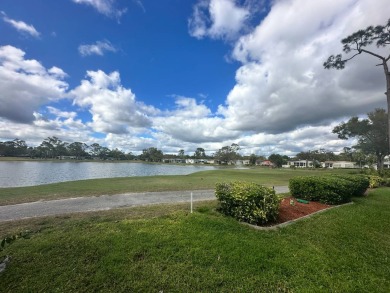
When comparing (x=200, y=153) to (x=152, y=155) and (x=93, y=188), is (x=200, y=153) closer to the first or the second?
(x=152, y=155)

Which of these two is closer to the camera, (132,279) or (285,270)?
(132,279)

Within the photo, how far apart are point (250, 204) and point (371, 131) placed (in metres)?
46.1

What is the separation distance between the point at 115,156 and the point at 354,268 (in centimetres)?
13641

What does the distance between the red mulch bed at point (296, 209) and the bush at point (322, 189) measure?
13.6 inches

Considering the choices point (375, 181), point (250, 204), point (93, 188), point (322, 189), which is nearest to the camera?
point (250, 204)

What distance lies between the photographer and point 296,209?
269 inches

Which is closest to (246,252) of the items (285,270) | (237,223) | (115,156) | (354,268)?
(285,270)

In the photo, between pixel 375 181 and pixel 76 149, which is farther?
pixel 76 149

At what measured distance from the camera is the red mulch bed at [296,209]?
19.8ft

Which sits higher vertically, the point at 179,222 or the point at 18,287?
the point at 179,222

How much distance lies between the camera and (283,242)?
4.27m

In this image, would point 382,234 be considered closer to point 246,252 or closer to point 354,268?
point 354,268

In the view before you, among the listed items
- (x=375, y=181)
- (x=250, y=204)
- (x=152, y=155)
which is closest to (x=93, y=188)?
(x=250, y=204)

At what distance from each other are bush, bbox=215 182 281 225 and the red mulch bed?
18.4 inches
